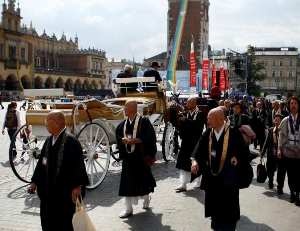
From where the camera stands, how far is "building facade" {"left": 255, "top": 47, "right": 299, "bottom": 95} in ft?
409

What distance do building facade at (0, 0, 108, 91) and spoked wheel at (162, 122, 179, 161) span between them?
52412mm

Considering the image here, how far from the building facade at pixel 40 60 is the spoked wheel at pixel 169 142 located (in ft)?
172

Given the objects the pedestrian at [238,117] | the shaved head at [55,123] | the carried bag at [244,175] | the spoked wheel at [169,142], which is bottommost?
the spoked wheel at [169,142]

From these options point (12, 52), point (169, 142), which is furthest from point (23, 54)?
point (169, 142)

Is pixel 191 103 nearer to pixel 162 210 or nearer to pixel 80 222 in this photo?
pixel 162 210

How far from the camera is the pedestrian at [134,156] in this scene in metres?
7.08

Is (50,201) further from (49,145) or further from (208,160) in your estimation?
(208,160)

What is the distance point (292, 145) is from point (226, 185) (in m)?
2.98

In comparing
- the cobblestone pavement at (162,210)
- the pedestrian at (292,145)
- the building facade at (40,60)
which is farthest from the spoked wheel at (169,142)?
the building facade at (40,60)

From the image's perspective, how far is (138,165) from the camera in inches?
283

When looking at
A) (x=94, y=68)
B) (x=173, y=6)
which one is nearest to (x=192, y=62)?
(x=173, y=6)

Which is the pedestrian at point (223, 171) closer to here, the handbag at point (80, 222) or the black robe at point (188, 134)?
the handbag at point (80, 222)

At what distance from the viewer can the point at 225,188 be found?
538 cm

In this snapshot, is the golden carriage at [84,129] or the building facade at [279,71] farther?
the building facade at [279,71]
